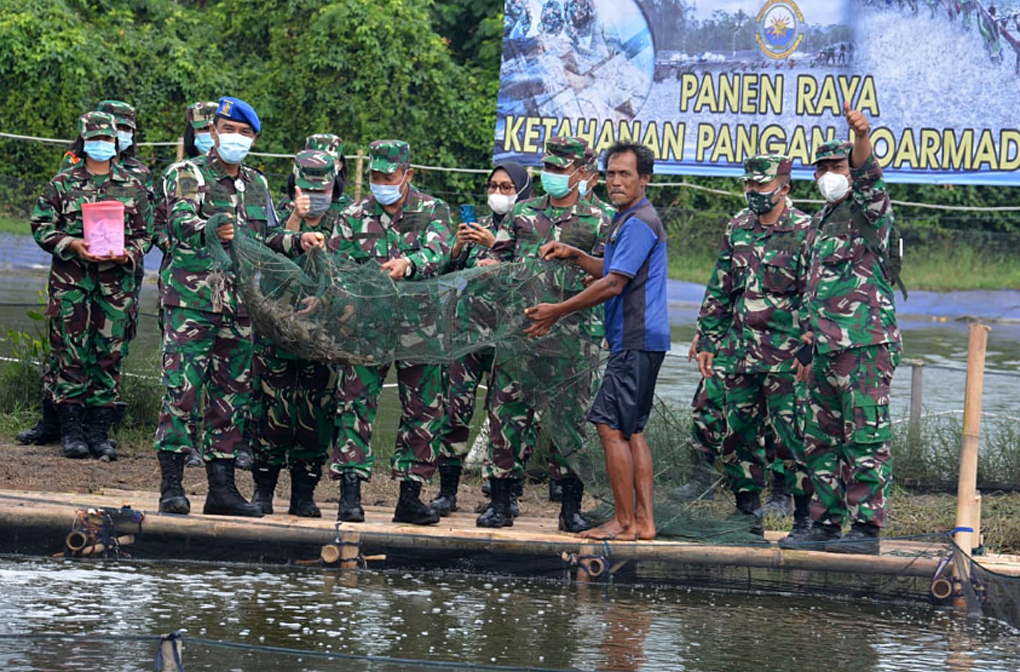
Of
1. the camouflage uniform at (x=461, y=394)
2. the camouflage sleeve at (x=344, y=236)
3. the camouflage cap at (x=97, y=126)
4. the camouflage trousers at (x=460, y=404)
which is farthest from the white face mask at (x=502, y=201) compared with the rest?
the camouflage cap at (x=97, y=126)

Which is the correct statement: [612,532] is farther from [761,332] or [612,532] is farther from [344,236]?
[344,236]

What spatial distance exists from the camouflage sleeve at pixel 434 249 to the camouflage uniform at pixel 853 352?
1846 millimetres

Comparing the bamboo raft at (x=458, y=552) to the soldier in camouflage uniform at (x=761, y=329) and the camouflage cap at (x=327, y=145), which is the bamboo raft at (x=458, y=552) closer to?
the soldier in camouflage uniform at (x=761, y=329)

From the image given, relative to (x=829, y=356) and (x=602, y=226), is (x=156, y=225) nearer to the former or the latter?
(x=602, y=226)

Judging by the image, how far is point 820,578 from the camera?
7562 millimetres

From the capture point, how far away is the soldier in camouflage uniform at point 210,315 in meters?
7.66

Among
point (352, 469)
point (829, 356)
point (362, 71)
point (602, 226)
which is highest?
point (362, 71)

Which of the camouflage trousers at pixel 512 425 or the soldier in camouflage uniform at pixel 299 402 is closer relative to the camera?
the soldier in camouflage uniform at pixel 299 402

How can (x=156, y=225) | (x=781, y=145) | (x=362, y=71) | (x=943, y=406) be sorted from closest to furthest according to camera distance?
(x=156, y=225) → (x=781, y=145) → (x=943, y=406) → (x=362, y=71)

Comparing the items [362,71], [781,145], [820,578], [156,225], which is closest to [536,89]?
[781,145]

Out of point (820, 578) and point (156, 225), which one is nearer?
point (820, 578)

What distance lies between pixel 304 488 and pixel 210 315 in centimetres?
102

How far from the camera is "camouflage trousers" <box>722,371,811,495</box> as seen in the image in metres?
8.38

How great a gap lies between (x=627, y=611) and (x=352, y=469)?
5.05 feet
